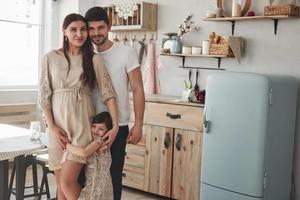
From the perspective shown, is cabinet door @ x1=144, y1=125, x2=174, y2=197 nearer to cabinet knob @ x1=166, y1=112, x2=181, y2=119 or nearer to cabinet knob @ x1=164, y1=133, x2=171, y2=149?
cabinet knob @ x1=164, y1=133, x2=171, y2=149

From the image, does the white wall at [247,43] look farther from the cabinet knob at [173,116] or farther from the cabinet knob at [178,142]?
the cabinet knob at [178,142]

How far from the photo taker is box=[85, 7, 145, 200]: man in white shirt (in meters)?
2.38

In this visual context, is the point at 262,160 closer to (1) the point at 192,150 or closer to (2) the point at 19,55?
(1) the point at 192,150

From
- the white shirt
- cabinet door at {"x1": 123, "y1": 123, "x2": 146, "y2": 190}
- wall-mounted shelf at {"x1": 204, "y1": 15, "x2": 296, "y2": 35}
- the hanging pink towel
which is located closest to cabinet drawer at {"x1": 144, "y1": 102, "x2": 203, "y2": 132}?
cabinet door at {"x1": 123, "y1": 123, "x2": 146, "y2": 190}

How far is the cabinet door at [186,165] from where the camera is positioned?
372cm

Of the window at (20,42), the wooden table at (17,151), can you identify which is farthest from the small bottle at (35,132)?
the window at (20,42)

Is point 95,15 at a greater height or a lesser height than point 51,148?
greater

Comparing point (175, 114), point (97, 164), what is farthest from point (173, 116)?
point (97, 164)

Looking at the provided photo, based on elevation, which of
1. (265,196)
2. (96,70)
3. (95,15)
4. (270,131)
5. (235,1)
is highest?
(235,1)

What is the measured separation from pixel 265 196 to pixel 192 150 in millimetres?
799

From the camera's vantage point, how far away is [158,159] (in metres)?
4.00

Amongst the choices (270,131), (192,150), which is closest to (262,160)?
Result: (270,131)

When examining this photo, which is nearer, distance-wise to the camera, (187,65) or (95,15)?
(95,15)

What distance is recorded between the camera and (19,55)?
520 centimetres
